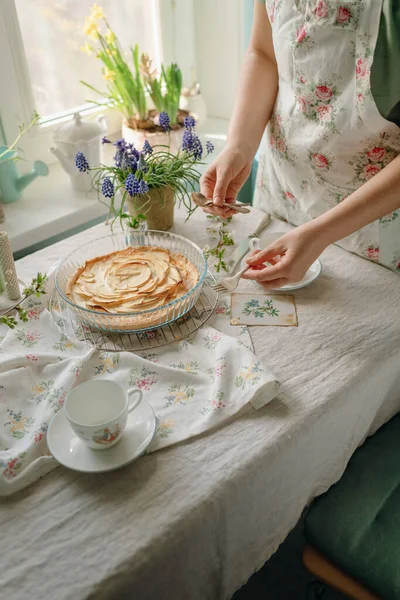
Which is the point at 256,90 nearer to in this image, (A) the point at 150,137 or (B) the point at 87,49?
(A) the point at 150,137

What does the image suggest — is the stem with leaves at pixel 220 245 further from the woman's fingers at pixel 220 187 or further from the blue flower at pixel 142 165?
the blue flower at pixel 142 165

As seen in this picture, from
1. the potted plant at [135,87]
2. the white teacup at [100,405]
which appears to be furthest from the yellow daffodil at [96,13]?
the white teacup at [100,405]

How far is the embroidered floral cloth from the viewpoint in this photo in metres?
0.77

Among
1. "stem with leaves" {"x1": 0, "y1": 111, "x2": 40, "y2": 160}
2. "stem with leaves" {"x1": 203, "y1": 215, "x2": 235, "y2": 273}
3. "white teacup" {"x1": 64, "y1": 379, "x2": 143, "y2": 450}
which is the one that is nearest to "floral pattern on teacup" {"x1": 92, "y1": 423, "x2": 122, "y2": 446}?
"white teacup" {"x1": 64, "y1": 379, "x2": 143, "y2": 450}

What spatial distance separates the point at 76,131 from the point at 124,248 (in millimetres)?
564

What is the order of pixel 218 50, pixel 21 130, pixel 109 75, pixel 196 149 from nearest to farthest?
pixel 196 149, pixel 21 130, pixel 109 75, pixel 218 50

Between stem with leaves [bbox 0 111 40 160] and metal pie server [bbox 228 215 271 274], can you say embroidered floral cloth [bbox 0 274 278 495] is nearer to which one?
metal pie server [bbox 228 215 271 274]

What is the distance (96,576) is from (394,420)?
0.69m

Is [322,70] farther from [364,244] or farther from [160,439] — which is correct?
[160,439]

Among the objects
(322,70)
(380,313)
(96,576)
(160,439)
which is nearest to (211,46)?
(322,70)

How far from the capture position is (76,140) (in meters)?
1.53

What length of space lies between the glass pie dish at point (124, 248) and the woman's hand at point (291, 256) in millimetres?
112

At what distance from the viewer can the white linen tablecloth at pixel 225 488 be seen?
641 millimetres

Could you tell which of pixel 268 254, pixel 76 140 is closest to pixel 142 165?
pixel 268 254
